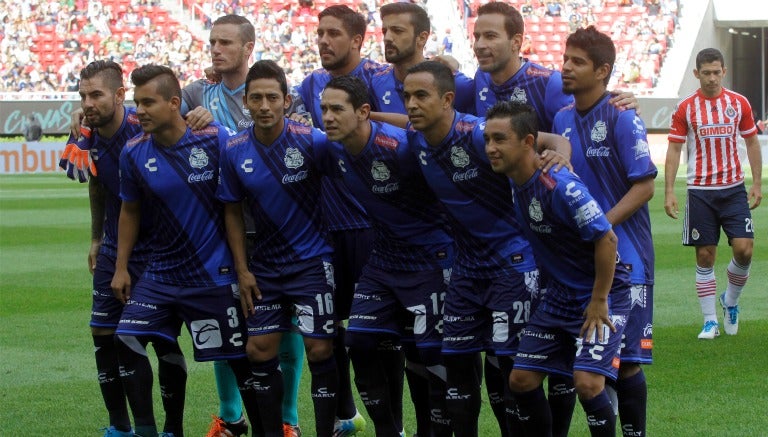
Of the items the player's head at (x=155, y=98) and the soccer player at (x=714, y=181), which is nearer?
the player's head at (x=155, y=98)

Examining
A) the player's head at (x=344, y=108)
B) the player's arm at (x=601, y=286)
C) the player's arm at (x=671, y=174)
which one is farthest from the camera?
the player's arm at (x=671, y=174)

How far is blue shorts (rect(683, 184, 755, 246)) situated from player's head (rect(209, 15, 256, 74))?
4.45 metres

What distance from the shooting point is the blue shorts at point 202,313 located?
248 inches

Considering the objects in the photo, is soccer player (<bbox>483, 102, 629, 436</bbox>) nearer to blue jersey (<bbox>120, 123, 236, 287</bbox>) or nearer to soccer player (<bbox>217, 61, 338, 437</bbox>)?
soccer player (<bbox>217, 61, 338, 437</bbox>)

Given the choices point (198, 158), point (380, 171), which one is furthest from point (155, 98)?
point (380, 171)

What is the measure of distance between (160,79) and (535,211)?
2216 mm

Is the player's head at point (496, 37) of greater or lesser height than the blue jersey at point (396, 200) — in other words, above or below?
above

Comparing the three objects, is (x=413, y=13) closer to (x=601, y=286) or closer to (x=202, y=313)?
(x=202, y=313)

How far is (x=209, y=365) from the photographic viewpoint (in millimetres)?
8906

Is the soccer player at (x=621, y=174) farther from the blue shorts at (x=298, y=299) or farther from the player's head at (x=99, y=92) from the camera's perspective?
the player's head at (x=99, y=92)

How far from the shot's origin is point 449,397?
19.1 ft

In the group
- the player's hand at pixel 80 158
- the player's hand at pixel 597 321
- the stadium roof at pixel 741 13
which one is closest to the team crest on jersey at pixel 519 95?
the player's hand at pixel 597 321

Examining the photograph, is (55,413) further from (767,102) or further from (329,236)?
(767,102)

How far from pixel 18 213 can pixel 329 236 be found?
17.5 m
